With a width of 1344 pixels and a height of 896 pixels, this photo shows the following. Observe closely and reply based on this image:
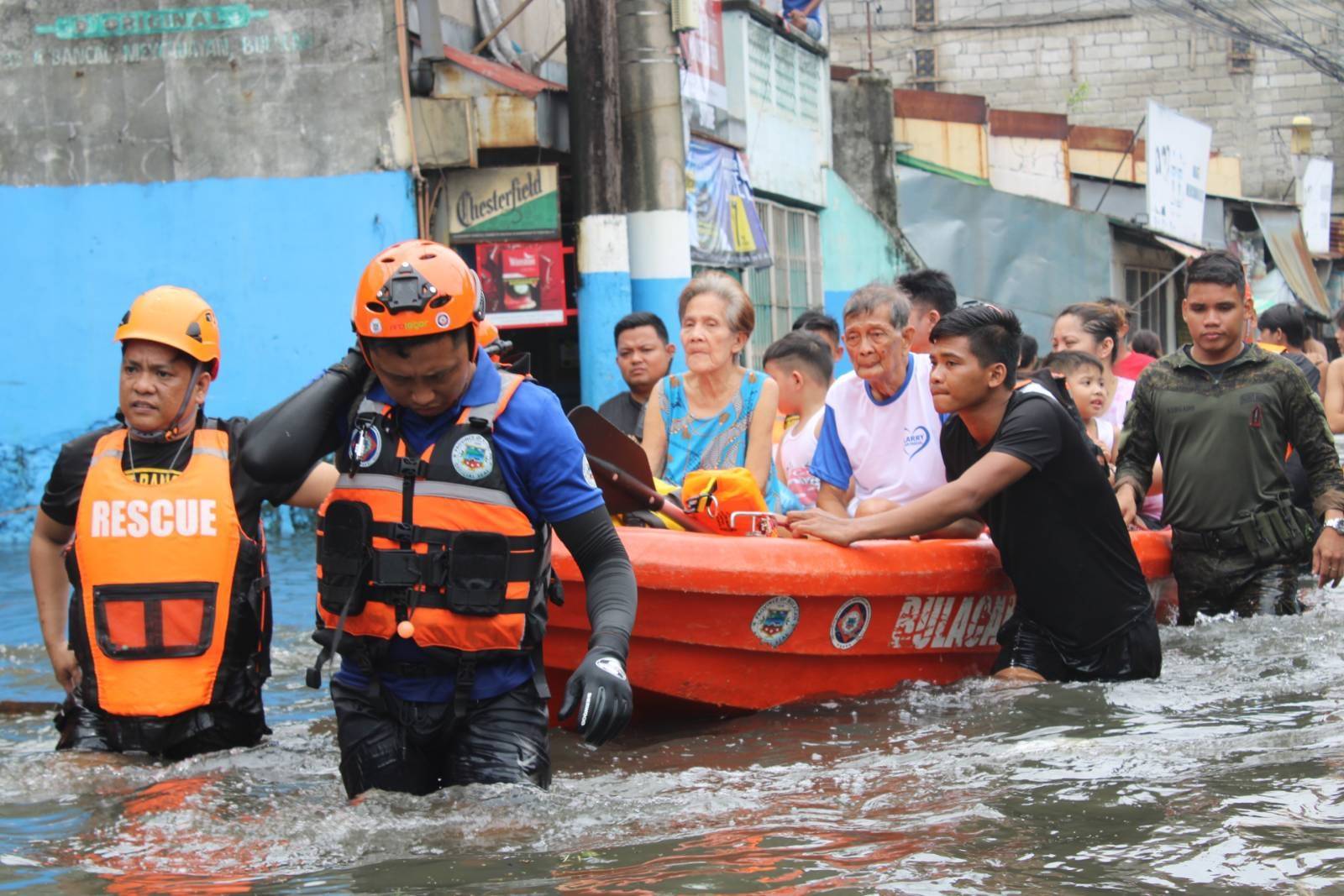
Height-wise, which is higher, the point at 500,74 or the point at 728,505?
the point at 500,74

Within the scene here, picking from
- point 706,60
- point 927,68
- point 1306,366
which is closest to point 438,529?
point 1306,366

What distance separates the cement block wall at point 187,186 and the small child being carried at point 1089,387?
5.93 m

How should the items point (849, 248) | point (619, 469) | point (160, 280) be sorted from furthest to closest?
point (849, 248), point (160, 280), point (619, 469)

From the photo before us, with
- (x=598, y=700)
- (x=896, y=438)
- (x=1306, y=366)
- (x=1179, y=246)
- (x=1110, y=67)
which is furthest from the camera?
(x=1110, y=67)

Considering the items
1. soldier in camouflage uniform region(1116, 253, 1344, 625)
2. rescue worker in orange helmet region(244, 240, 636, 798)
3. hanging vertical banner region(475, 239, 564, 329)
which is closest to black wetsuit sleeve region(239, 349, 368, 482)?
rescue worker in orange helmet region(244, 240, 636, 798)

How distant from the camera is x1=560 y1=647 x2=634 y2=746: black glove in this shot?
3.45 metres

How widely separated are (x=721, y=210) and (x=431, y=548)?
11811 millimetres

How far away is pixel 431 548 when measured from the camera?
145 inches

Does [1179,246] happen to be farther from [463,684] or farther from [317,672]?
[317,672]

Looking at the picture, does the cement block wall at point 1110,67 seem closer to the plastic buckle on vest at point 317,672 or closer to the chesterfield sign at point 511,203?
the chesterfield sign at point 511,203

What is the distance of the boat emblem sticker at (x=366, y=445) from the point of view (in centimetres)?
374

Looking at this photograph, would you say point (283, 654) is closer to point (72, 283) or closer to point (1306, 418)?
point (1306, 418)

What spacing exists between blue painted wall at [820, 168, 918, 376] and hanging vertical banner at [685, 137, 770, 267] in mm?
2858

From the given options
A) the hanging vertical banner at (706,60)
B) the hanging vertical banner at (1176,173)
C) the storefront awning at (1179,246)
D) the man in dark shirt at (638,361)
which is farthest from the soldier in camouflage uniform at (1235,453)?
the storefront awning at (1179,246)
